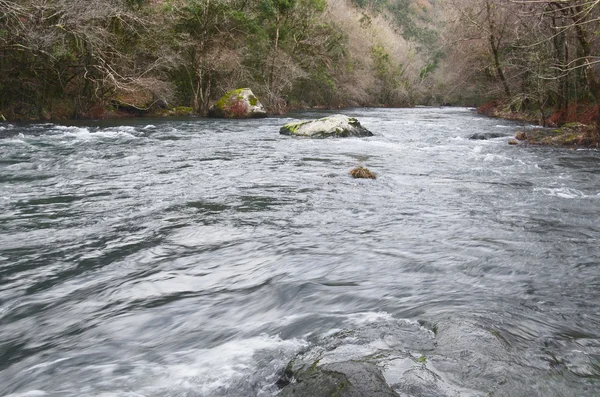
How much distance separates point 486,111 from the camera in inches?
1340

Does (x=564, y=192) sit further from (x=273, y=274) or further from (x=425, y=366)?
A: (x=425, y=366)

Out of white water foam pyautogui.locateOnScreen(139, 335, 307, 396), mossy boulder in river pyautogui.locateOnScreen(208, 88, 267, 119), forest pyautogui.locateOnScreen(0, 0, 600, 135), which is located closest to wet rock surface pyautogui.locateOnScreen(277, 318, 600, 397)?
white water foam pyautogui.locateOnScreen(139, 335, 307, 396)

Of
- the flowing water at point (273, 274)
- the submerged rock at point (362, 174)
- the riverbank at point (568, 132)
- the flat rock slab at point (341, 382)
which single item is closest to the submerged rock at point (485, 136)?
the riverbank at point (568, 132)

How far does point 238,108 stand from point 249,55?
6.37m

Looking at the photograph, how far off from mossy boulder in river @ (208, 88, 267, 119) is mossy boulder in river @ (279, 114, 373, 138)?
8.06 meters

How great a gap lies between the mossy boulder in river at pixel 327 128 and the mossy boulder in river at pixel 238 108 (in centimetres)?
806

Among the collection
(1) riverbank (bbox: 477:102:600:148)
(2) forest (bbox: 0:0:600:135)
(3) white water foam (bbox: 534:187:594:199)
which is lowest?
(3) white water foam (bbox: 534:187:594:199)

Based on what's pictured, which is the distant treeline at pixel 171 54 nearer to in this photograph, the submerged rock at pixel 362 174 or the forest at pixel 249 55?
the forest at pixel 249 55

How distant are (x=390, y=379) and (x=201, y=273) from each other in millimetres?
2574

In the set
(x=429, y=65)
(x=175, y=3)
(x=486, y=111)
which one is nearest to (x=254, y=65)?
(x=175, y=3)

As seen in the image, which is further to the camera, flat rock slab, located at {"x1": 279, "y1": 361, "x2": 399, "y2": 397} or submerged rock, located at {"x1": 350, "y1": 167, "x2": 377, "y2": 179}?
submerged rock, located at {"x1": 350, "y1": 167, "x2": 377, "y2": 179}

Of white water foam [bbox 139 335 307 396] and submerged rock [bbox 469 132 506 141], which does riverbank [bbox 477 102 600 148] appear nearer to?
submerged rock [bbox 469 132 506 141]

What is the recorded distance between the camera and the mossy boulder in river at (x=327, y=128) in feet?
54.0

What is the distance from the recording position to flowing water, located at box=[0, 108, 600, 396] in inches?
122
